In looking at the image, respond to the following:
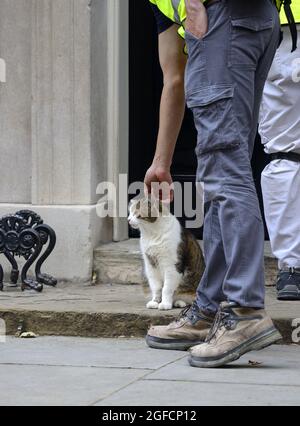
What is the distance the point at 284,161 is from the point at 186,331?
1.26 metres

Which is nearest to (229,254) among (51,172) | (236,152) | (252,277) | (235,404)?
(252,277)

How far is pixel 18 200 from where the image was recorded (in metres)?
6.70

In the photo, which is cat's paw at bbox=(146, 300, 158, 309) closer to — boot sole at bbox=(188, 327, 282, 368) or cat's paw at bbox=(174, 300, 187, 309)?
cat's paw at bbox=(174, 300, 187, 309)

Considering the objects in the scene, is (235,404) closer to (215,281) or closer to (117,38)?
(215,281)

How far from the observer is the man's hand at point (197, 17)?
4375 millimetres

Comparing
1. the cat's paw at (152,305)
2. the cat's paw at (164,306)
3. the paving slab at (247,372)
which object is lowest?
the cat's paw at (164,306)

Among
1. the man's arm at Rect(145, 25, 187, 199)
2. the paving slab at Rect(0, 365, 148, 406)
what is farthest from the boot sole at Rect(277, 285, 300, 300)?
the paving slab at Rect(0, 365, 148, 406)

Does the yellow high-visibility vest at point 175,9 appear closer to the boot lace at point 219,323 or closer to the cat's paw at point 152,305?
the boot lace at point 219,323

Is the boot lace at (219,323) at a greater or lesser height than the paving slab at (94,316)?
greater

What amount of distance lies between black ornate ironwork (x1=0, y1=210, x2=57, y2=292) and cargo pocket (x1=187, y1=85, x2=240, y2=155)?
81.3 inches

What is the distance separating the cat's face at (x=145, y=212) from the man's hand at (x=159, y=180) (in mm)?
1081

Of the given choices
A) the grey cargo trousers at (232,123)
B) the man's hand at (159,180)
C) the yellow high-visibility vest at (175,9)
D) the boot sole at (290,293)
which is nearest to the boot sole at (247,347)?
the grey cargo trousers at (232,123)

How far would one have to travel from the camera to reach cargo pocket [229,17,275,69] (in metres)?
4.38

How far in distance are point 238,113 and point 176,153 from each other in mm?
2581
